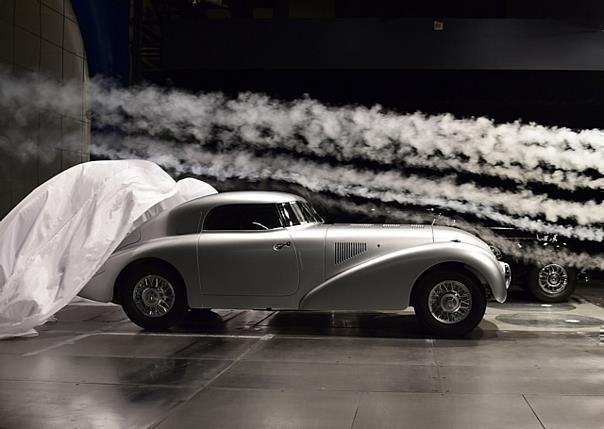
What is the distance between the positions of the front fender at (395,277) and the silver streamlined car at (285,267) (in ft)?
0.04

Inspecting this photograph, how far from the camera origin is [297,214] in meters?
9.06

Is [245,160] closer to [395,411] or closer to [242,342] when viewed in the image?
[242,342]

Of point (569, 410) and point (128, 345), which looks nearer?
point (569, 410)

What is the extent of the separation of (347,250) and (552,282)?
4.61 metres

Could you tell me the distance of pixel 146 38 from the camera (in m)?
16.8

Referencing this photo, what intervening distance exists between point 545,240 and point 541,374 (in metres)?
5.38

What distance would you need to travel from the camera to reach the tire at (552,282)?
11.5 m

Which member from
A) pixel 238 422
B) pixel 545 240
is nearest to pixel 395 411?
pixel 238 422

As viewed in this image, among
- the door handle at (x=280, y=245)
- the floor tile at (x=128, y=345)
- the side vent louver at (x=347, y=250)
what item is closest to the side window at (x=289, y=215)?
the door handle at (x=280, y=245)

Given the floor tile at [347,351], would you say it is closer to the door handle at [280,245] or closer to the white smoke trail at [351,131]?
the door handle at [280,245]

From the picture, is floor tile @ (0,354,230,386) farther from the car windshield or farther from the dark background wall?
the dark background wall

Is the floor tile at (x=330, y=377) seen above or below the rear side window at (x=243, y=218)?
below

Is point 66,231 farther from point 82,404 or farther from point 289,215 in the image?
point 82,404

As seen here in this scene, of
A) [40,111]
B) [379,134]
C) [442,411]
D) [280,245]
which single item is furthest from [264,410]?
[40,111]
